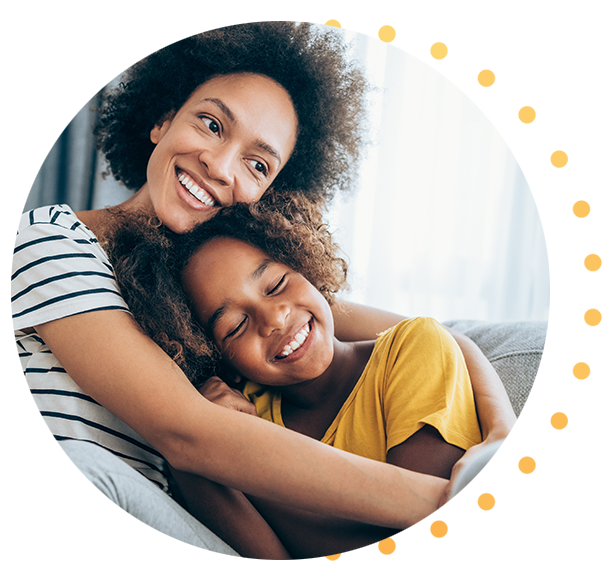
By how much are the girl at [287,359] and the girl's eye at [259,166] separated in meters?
0.07

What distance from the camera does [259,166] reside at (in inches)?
43.6

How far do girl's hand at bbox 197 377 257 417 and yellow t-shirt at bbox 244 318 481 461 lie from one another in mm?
25

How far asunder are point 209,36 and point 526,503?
1.27m

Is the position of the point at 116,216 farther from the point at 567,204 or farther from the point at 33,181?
the point at 567,204

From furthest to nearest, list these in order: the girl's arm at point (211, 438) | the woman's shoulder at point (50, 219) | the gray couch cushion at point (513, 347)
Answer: the gray couch cushion at point (513, 347) < the woman's shoulder at point (50, 219) < the girl's arm at point (211, 438)

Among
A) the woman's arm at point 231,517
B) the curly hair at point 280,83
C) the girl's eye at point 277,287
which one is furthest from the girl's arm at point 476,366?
the woman's arm at point 231,517

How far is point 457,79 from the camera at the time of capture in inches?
52.0

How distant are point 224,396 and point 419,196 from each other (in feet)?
1.92

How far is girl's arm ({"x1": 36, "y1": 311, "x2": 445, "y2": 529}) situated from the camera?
95 cm

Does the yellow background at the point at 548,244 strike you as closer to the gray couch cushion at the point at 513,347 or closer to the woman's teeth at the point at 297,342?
the gray couch cushion at the point at 513,347

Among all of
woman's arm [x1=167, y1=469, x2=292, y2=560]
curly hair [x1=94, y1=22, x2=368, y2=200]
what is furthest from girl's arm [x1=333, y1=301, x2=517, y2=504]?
woman's arm [x1=167, y1=469, x2=292, y2=560]

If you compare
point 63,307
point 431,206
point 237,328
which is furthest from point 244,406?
point 431,206

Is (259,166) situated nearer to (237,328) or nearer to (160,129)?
(160,129)

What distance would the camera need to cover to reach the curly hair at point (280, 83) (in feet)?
3.75
